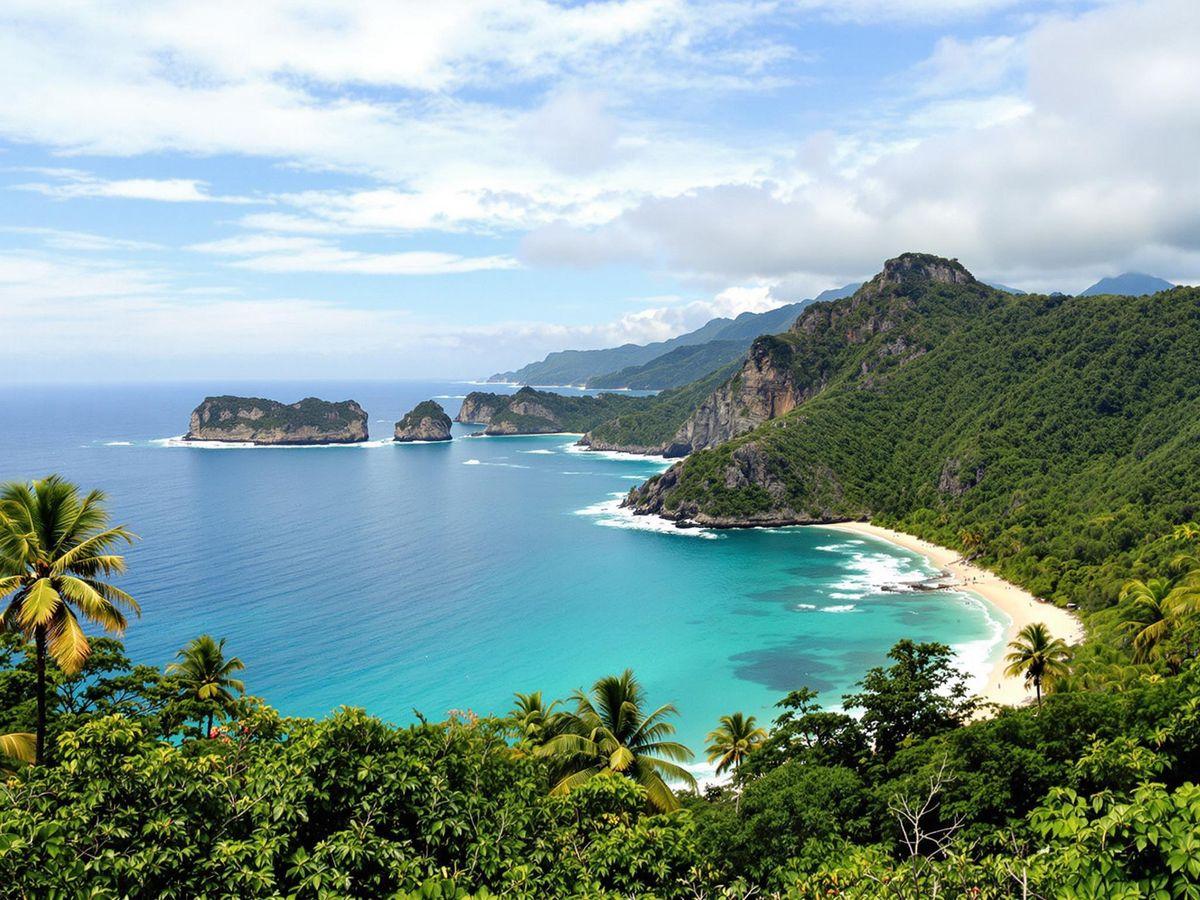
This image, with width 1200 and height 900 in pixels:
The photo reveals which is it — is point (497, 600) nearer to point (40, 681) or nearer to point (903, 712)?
point (903, 712)

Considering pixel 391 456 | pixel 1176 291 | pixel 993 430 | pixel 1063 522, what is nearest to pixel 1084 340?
pixel 1176 291

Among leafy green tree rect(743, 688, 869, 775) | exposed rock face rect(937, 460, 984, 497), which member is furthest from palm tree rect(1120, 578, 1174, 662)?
exposed rock face rect(937, 460, 984, 497)

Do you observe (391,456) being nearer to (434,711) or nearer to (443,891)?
(434,711)

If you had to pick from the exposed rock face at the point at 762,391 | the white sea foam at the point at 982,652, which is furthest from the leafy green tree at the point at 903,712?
the exposed rock face at the point at 762,391

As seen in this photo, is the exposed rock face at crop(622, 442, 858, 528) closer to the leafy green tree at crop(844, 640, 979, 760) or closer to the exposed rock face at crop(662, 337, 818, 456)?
the exposed rock face at crop(662, 337, 818, 456)

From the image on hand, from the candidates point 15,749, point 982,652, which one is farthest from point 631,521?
point 15,749

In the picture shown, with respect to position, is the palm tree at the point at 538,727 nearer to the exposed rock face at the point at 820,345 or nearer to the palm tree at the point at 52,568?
the palm tree at the point at 52,568
